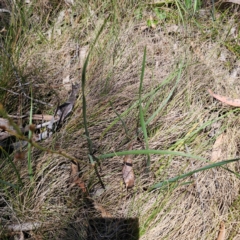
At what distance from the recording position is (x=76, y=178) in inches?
64.0

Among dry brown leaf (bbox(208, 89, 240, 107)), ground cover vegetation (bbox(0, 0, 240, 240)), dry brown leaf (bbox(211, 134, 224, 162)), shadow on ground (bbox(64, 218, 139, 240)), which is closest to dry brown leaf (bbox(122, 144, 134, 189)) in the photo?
ground cover vegetation (bbox(0, 0, 240, 240))

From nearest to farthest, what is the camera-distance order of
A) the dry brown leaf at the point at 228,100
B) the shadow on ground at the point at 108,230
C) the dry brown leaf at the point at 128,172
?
the shadow on ground at the point at 108,230, the dry brown leaf at the point at 128,172, the dry brown leaf at the point at 228,100

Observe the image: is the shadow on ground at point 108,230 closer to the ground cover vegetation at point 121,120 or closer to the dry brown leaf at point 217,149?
the ground cover vegetation at point 121,120

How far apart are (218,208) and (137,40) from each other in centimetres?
112

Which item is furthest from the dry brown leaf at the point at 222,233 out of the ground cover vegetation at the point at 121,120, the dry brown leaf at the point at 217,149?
the dry brown leaf at the point at 217,149

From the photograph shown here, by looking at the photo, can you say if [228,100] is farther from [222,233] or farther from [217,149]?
[222,233]

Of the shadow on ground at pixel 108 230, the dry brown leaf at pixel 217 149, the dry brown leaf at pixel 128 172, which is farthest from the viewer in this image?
the dry brown leaf at pixel 217 149

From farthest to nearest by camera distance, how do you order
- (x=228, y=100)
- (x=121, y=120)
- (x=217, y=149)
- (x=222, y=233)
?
(x=228, y=100) → (x=217, y=149) → (x=222, y=233) → (x=121, y=120)

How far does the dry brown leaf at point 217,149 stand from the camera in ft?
5.82

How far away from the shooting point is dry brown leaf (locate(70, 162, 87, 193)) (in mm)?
1614

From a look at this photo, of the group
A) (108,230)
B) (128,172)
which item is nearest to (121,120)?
(128,172)

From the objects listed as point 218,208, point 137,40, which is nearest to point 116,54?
point 137,40

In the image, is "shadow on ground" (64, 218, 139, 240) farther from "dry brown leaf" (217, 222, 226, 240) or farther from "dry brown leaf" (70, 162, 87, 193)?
"dry brown leaf" (217, 222, 226, 240)

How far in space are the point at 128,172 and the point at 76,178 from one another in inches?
10.0
